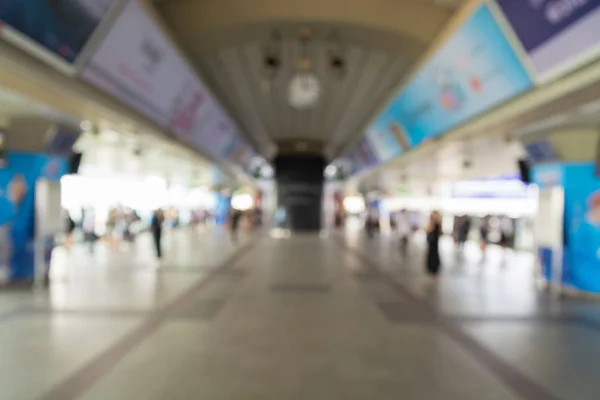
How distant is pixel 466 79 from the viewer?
10.5m

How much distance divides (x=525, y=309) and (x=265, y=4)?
24.9 feet

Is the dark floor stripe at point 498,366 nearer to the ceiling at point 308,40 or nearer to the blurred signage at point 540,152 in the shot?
the blurred signage at point 540,152

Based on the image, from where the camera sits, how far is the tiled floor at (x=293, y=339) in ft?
16.2

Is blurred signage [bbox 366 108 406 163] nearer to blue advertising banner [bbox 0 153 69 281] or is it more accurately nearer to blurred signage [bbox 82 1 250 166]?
blurred signage [bbox 82 1 250 166]

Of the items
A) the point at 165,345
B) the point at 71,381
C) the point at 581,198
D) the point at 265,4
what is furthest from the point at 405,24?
the point at 71,381

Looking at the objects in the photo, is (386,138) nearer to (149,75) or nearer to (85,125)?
(149,75)

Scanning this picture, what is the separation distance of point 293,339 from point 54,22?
534 centimetres

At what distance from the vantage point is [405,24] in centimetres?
1007

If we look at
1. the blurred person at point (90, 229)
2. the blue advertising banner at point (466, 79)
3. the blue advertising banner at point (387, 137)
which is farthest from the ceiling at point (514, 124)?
the blurred person at point (90, 229)

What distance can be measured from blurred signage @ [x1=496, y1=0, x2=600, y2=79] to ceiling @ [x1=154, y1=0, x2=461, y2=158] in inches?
102

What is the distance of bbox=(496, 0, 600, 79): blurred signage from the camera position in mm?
6160

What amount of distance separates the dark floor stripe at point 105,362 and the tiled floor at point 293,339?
2cm

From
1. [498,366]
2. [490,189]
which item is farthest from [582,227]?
[490,189]

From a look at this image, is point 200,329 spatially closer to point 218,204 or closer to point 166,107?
point 166,107
